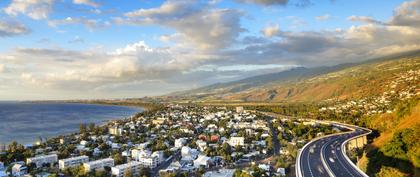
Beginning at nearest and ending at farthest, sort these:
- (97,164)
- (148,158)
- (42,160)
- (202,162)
Result: (97,164) < (202,162) < (148,158) < (42,160)

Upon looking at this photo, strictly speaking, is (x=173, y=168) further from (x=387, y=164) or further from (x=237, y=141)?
(x=387, y=164)

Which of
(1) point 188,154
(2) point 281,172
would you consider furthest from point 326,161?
(1) point 188,154

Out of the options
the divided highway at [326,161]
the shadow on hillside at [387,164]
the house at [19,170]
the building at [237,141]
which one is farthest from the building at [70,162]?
the shadow on hillside at [387,164]

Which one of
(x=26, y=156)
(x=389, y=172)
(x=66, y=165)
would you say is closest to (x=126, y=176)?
(x=66, y=165)

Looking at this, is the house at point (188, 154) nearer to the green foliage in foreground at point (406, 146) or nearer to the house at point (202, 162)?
the house at point (202, 162)

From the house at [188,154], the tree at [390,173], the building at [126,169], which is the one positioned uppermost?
the tree at [390,173]

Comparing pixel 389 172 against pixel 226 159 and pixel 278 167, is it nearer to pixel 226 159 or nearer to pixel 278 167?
pixel 278 167

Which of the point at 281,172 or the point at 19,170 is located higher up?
the point at 19,170
